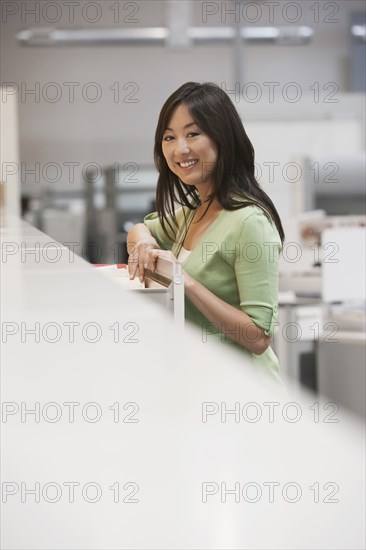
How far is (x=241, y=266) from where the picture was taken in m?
1.12

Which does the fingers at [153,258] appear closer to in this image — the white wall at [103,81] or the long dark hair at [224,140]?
the long dark hair at [224,140]

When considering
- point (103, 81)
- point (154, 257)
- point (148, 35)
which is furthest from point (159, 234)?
point (103, 81)

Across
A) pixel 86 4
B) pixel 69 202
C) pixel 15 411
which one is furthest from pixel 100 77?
pixel 15 411

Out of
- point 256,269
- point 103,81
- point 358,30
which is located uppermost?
point 358,30

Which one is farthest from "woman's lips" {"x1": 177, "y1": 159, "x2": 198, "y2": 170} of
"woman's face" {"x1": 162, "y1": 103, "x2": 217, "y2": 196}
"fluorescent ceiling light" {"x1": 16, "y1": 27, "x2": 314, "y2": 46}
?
"fluorescent ceiling light" {"x1": 16, "y1": 27, "x2": 314, "y2": 46}

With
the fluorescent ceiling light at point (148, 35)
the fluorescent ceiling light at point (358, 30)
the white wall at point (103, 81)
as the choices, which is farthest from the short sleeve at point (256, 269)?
the fluorescent ceiling light at point (358, 30)

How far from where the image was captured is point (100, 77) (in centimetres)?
832

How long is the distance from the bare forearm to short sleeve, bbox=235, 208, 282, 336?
14 mm

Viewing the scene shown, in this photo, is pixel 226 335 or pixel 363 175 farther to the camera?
pixel 363 175

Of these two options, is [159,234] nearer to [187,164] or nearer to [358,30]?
[187,164]

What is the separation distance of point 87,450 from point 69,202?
26.7 ft

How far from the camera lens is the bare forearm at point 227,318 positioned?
1061mm

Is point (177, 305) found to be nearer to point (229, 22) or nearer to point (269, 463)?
point (269, 463)

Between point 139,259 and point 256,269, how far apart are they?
0.19 meters
